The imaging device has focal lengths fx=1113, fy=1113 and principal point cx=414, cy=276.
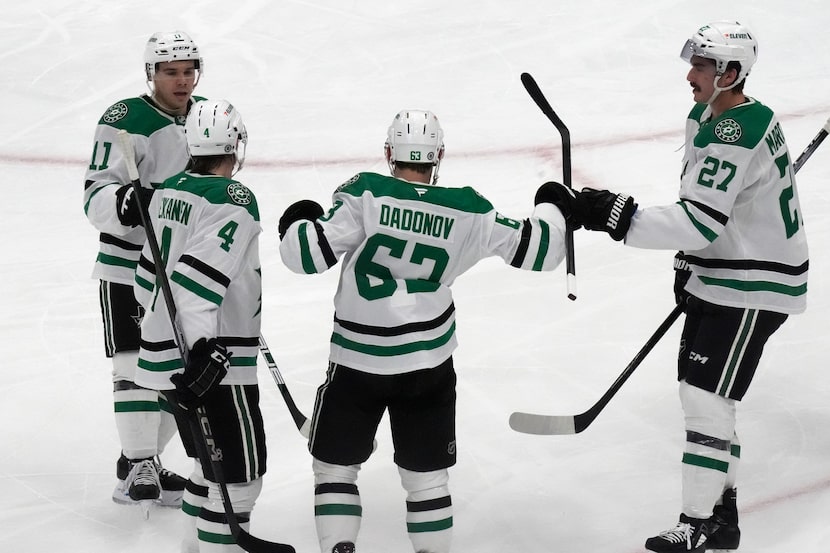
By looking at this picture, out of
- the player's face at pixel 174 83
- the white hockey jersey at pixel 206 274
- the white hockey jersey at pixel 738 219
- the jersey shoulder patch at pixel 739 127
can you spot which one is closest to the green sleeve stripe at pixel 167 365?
the white hockey jersey at pixel 206 274

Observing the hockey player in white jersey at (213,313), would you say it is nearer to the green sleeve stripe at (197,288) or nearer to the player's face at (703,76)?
the green sleeve stripe at (197,288)

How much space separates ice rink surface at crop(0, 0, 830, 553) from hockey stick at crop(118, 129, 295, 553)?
418 mm

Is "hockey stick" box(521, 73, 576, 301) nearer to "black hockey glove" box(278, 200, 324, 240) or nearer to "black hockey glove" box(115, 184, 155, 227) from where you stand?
"black hockey glove" box(278, 200, 324, 240)

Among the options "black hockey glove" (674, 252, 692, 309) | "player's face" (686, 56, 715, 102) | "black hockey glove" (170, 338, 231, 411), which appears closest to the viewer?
"black hockey glove" (170, 338, 231, 411)

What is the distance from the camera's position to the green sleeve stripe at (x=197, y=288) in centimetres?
240

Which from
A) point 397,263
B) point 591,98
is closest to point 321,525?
point 397,263

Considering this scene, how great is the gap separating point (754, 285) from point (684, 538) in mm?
643

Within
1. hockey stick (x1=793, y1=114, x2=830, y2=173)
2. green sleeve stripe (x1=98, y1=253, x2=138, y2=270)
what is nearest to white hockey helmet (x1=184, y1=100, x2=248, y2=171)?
green sleeve stripe (x1=98, y1=253, x2=138, y2=270)

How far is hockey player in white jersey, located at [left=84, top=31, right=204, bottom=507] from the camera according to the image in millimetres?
2969

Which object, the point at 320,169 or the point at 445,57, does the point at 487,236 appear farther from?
the point at 445,57

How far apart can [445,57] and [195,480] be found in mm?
4748

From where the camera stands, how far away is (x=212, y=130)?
2.48m

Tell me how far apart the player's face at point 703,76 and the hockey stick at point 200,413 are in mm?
1344

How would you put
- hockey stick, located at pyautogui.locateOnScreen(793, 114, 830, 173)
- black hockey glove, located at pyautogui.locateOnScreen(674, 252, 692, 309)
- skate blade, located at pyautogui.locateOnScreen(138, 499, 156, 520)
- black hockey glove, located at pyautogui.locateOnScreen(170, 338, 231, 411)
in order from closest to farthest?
1. black hockey glove, located at pyautogui.locateOnScreen(170, 338, 231, 411)
2. black hockey glove, located at pyautogui.locateOnScreen(674, 252, 692, 309)
3. skate blade, located at pyautogui.locateOnScreen(138, 499, 156, 520)
4. hockey stick, located at pyautogui.locateOnScreen(793, 114, 830, 173)
